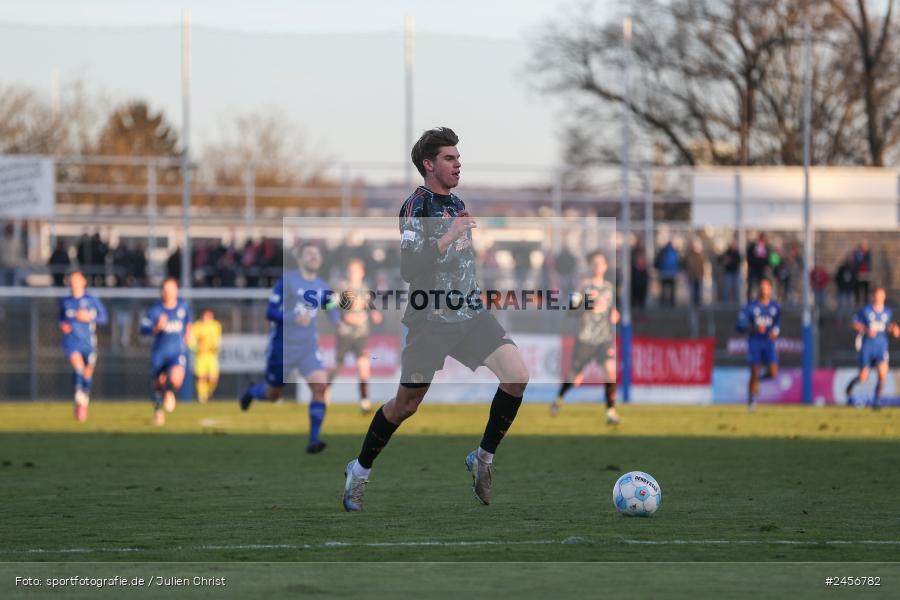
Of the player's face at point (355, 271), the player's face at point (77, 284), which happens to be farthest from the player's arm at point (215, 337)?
the player's face at point (355, 271)

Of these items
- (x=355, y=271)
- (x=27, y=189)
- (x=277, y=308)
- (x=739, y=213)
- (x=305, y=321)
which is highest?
(x=27, y=189)

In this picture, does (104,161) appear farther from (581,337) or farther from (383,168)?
(581,337)

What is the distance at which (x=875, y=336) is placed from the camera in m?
26.4

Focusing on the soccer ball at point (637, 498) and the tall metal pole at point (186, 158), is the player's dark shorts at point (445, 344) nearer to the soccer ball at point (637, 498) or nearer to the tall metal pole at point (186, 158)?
the soccer ball at point (637, 498)

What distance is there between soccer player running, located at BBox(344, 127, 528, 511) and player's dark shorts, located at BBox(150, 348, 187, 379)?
12101 mm

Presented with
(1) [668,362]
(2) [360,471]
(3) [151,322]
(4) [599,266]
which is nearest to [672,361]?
(1) [668,362]

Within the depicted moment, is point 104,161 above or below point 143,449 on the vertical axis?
above

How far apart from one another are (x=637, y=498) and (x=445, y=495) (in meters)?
2.06

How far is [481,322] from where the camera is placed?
9.83 metres

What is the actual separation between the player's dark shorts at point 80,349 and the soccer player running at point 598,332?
7.20 metres

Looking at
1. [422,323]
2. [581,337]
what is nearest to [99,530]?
[422,323]

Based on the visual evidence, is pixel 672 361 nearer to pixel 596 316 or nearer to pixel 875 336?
pixel 875 336

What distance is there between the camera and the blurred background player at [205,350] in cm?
2827

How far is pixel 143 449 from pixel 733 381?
15.1 metres
